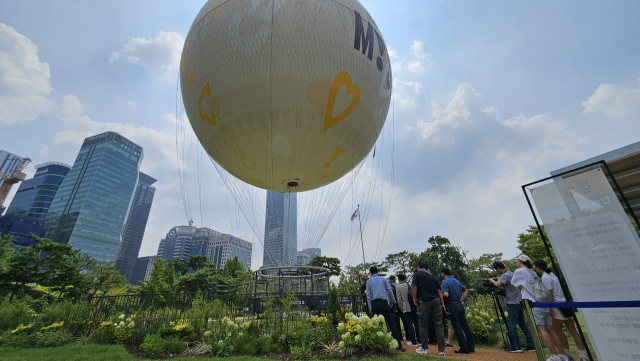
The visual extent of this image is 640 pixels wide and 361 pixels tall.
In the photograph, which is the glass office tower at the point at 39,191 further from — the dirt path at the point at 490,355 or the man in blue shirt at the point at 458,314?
the dirt path at the point at 490,355

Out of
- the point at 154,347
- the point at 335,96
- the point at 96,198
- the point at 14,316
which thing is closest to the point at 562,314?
the point at 335,96

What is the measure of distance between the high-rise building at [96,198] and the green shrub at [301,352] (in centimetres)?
13307

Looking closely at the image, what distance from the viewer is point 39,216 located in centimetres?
11650

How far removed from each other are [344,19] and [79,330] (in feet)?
34.1

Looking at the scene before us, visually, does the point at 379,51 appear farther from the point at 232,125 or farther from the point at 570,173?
the point at 570,173

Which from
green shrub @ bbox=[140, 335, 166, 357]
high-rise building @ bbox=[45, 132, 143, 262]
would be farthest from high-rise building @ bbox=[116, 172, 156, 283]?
green shrub @ bbox=[140, 335, 166, 357]

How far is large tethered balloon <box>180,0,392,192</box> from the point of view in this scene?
6.59 metres

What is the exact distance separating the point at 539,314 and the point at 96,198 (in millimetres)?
141064

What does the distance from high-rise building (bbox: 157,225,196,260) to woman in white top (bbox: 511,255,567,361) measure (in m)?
145

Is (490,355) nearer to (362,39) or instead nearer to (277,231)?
(362,39)

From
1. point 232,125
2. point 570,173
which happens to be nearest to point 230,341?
point 232,125

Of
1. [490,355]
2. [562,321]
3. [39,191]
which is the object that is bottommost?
[490,355]

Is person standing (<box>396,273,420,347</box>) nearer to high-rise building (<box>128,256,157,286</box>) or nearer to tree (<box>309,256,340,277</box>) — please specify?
tree (<box>309,256,340,277</box>)

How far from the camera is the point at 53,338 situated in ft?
19.4
